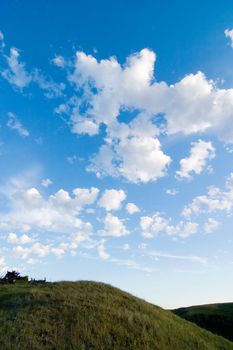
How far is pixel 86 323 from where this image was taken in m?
28.2

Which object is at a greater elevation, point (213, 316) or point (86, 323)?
point (213, 316)

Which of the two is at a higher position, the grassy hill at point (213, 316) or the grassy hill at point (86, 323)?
the grassy hill at point (213, 316)

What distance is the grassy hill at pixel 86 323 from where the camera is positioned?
85.3 feet

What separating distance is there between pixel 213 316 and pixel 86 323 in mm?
25922

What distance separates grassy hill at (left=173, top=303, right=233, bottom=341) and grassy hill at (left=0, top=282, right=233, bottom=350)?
12.1 meters

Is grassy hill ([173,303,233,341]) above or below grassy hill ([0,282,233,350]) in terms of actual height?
above

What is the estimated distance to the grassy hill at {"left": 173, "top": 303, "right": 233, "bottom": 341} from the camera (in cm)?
4598

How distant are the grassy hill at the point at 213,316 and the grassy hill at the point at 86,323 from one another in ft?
39.6

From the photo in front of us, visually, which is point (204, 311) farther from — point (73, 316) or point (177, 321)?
point (73, 316)

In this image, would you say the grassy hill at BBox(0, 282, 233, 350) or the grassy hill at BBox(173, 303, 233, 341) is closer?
the grassy hill at BBox(0, 282, 233, 350)

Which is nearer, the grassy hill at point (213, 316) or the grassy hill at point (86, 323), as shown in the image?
the grassy hill at point (86, 323)

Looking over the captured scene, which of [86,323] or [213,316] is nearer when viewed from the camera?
[86,323]

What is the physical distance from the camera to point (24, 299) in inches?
1223

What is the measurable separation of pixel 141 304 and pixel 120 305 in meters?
2.79
